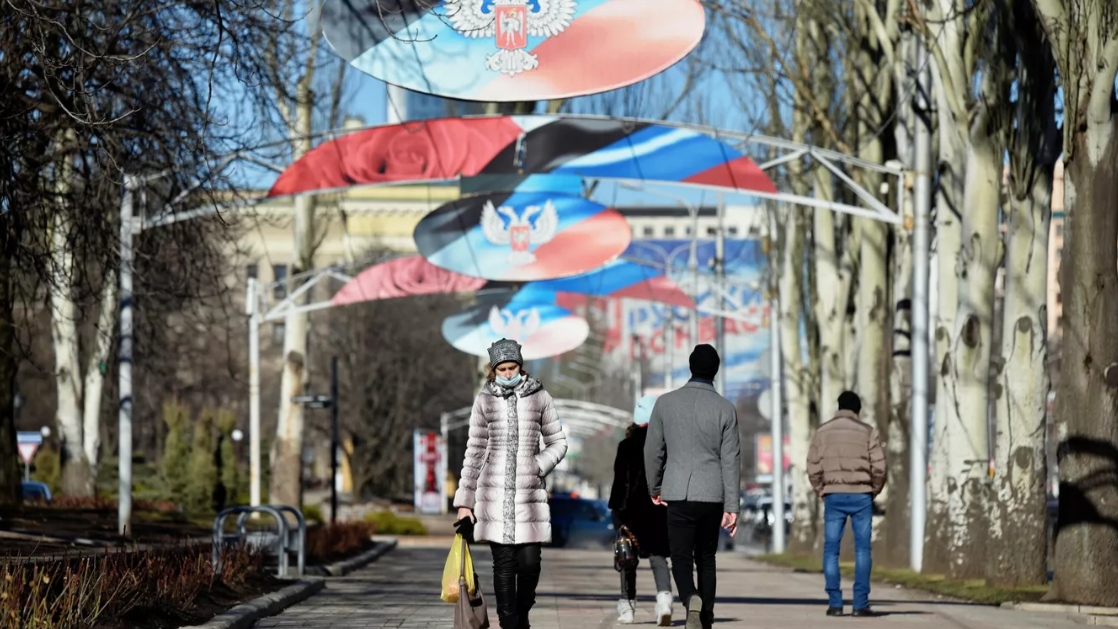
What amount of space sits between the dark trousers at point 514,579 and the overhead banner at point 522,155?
40.1 ft

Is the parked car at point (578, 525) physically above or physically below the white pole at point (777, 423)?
below

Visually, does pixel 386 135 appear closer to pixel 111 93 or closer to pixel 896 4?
pixel 111 93

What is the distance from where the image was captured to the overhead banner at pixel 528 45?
12719 millimetres

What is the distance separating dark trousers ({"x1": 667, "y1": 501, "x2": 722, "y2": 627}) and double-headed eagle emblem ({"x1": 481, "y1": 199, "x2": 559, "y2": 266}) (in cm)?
1296

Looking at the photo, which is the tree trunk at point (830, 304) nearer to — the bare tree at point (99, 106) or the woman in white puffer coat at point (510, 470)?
the bare tree at point (99, 106)

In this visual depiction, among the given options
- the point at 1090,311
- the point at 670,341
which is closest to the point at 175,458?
the point at 670,341

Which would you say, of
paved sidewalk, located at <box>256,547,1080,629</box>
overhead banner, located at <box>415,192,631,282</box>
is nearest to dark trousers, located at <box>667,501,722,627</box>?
paved sidewalk, located at <box>256,547,1080,629</box>

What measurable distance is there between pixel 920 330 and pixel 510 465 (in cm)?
1331

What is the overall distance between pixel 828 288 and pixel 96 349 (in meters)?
16.3

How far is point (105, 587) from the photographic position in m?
12.2

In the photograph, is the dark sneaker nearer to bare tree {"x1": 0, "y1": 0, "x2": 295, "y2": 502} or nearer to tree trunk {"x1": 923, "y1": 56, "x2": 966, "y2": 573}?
bare tree {"x1": 0, "y1": 0, "x2": 295, "y2": 502}

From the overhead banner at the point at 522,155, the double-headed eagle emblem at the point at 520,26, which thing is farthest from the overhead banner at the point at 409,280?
the double-headed eagle emblem at the point at 520,26

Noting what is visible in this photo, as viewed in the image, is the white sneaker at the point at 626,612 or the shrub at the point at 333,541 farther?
the shrub at the point at 333,541

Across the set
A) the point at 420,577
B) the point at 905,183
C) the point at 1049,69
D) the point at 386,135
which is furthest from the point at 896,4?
the point at 420,577
